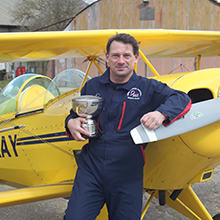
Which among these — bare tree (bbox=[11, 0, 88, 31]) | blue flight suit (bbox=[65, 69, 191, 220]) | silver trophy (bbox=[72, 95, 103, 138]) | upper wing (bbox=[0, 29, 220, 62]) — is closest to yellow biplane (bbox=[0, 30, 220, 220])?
upper wing (bbox=[0, 29, 220, 62])

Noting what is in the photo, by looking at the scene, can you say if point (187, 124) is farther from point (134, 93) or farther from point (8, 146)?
point (8, 146)

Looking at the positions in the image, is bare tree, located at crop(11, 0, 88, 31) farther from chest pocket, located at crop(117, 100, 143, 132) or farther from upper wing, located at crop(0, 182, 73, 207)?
chest pocket, located at crop(117, 100, 143, 132)

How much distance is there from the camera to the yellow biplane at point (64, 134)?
2.10 meters

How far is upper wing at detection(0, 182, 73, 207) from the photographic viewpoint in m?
2.66

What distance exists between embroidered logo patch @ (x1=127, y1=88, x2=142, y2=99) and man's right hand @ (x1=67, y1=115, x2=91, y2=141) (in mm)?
327

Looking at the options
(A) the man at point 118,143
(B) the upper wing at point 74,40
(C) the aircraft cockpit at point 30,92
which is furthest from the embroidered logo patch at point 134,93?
(C) the aircraft cockpit at point 30,92

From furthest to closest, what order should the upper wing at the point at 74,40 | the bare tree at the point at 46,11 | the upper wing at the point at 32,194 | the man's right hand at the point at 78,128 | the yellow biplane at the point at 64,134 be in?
the bare tree at the point at 46,11 → the upper wing at the point at 32,194 → the upper wing at the point at 74,40 → the yellow biplane at the point at 64,134 → the man's right hand at the point at 78,128

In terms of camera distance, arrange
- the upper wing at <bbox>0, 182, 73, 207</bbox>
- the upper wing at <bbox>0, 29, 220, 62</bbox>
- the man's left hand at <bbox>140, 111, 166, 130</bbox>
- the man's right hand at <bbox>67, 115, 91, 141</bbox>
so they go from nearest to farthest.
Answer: the man's left hand at <bbox>140, 111, 166, 130</bbox> → the man's right hand at <bbox>67, 115, 91, 141</bbox> → the upper wing at <bbox>0, 29, 220, 62</bbox> → the upper wing at <bbox>0, 182, 73, 207</bbox>

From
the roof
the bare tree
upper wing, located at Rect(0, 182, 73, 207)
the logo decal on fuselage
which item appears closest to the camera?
upper wing, located at Rect(0, 182, 73, 207)

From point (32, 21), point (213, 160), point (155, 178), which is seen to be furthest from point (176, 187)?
point (32, 21)

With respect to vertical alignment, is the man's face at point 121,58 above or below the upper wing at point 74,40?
below

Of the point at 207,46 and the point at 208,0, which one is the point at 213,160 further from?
the point at 208,0

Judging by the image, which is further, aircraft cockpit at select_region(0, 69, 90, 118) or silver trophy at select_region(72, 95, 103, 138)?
aircraft cockpit at select_region(0, 69, 90, 118)

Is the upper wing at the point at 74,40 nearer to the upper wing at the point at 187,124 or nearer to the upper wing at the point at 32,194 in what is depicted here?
the upper wing at the point at 187,124
